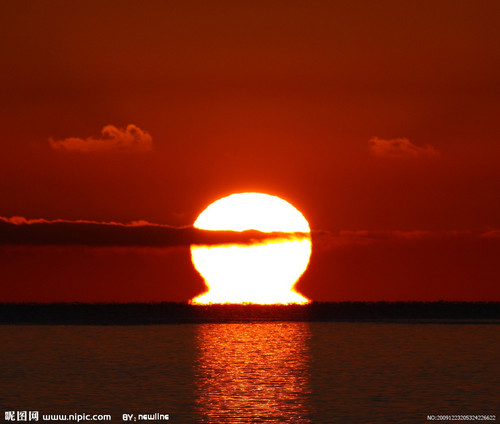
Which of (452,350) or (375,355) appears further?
(452,350)

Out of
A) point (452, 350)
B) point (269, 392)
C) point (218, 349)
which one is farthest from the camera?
point (218, 349)

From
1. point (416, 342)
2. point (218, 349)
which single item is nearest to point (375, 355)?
point (218, 349)

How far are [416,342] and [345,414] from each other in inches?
3887

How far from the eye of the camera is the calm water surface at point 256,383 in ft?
205

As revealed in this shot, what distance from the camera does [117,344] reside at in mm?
152250

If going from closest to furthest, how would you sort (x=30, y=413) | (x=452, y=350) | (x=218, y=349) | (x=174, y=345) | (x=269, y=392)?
1. (x=30, y=413)
2. (x=269, y=392)
3. (x=452, y=350)
4. (x=218, y=349)
5. (x=174, y=345)

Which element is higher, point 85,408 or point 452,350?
point 452,350

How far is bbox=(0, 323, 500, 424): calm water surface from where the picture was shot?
205 feet

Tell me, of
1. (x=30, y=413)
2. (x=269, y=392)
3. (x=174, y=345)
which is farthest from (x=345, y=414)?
(x=174, y=345)

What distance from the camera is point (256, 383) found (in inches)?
3206

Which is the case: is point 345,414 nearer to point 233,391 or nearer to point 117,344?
point 233,391

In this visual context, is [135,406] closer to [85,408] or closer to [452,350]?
[85,408]

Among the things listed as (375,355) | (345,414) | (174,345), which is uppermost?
(174,345)

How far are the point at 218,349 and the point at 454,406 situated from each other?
76.5m
